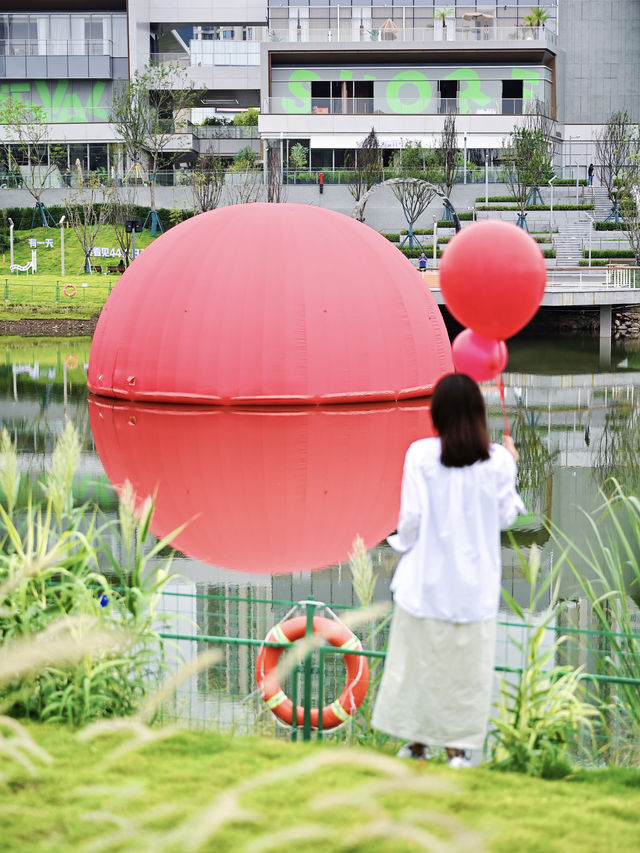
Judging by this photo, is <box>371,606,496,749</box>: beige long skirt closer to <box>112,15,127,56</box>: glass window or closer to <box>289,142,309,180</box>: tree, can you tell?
<box>289,142,309,180</box>: tree

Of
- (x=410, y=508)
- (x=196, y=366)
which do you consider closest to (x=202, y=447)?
(x=196, y=366)

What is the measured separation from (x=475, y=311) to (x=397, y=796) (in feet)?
9.81

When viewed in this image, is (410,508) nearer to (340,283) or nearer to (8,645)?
(8,645)

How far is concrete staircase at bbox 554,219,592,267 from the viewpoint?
144 ft

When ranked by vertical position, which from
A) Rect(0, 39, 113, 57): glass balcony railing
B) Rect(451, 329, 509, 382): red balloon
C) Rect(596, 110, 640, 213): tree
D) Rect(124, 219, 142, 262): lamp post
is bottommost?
Rect(451, 329, 509, 382): red balloon

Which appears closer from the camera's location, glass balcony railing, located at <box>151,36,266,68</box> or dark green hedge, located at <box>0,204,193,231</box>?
dark green hedge, located at <box>0,204,193,231</box>

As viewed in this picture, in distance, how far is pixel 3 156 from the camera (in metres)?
57.1

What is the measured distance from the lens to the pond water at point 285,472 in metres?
9.24

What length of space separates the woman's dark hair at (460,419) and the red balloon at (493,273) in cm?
161

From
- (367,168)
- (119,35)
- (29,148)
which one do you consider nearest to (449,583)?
(367,168)

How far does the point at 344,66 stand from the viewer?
57.0 m

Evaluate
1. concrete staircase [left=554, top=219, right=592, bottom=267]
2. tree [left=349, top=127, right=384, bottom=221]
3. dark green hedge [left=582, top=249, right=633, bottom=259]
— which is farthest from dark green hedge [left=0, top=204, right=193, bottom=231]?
dark green hedge [left=582, top=249, right=633, bottom=259]

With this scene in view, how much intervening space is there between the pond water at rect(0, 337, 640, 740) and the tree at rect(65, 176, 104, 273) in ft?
72.9

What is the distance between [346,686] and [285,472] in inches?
325
